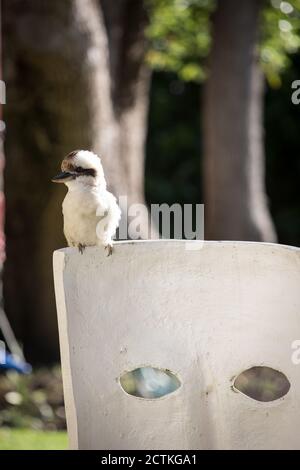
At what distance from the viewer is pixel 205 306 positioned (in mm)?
3643

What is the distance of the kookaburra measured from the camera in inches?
164

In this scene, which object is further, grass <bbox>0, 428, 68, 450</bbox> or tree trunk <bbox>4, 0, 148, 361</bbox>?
tree trunk <bbox>4, 0, 148, 361</bbox>

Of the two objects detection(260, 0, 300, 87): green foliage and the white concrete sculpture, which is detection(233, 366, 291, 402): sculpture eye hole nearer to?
the white concrete sculpture

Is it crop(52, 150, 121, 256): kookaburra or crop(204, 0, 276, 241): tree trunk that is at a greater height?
crop(204, 0, 276, 241): tree trunk

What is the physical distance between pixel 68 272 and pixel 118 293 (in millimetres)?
198

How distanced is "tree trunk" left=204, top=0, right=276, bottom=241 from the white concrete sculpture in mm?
7810

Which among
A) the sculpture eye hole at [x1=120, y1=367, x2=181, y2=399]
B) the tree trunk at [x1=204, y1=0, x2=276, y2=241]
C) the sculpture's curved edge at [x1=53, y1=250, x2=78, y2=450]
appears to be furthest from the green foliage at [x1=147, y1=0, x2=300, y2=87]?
the sculpture's curved edge at [x1=53, y1=250, x2=78, y2=450]

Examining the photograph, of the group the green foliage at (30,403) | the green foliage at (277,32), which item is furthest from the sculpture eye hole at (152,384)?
the green foliage at (277,32)

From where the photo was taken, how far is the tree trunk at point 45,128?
7.74 m

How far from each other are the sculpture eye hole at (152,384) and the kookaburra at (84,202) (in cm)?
57

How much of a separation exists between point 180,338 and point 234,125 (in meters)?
8.41

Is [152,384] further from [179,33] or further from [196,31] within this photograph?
[196,31]

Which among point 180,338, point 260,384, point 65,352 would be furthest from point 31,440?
point 180,338

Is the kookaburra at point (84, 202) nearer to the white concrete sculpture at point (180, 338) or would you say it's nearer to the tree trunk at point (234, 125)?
the white concrete sculpture at point (180, 338)
